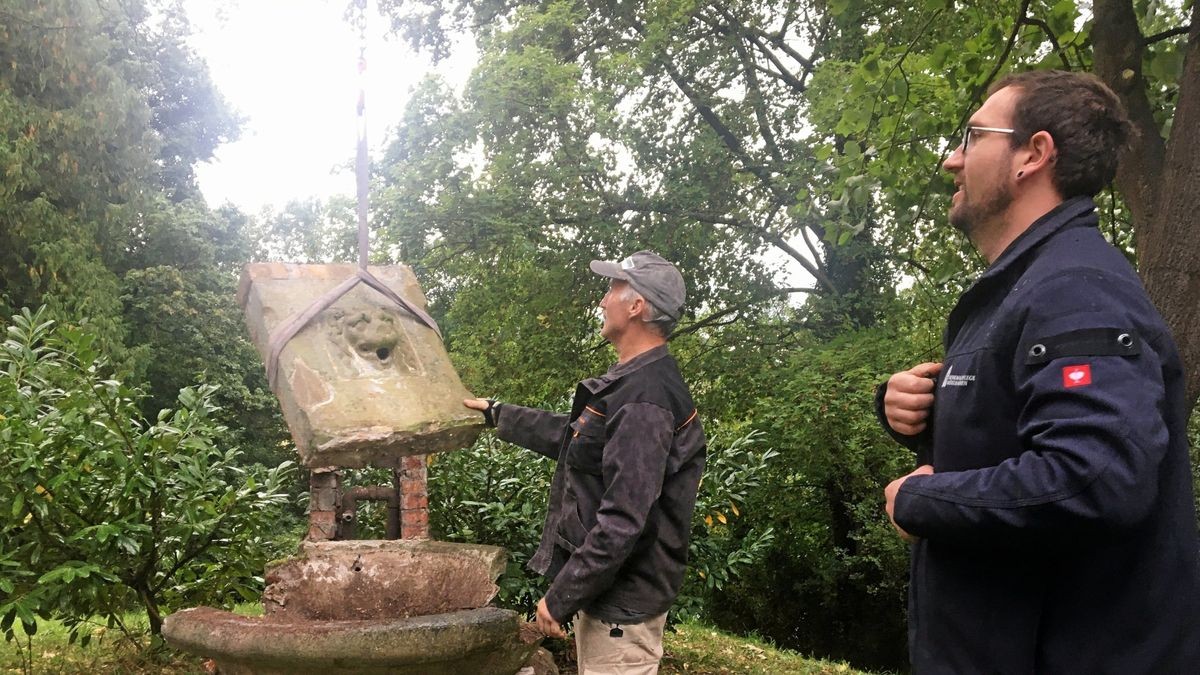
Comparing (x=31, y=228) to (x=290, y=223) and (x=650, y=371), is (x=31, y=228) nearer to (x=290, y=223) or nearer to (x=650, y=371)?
(x=290, y=223)

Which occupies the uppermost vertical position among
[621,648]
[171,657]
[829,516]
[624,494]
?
[624,494]

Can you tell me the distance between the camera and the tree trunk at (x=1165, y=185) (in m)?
3.78

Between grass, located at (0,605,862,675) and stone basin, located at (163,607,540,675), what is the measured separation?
1.94 m

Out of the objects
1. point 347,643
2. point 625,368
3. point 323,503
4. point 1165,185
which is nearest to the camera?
point 347,643

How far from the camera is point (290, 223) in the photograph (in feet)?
66.5

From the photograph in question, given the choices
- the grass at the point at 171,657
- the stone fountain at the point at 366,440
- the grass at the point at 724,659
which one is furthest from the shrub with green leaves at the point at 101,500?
the grass at the point at 724,659

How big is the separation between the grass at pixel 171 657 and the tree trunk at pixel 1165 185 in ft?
10.4

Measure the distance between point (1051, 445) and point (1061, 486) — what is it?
61 mm

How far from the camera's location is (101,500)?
3936 mm

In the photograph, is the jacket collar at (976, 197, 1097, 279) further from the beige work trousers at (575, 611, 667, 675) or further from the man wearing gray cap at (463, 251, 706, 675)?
the beige work trousers at (575, 611, 667, 675)

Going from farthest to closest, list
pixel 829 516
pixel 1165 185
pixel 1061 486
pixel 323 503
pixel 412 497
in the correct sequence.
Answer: pixel 829 516
pixel 1165 185
pixel 412 497
pixel 323 503
pixel 1061 486

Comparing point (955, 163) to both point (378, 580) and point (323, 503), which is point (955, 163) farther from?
point (323, 503)

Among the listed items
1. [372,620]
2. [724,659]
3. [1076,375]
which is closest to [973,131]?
[1076,375]

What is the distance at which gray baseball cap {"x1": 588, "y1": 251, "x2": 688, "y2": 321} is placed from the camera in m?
3.04
